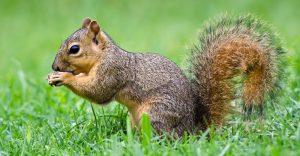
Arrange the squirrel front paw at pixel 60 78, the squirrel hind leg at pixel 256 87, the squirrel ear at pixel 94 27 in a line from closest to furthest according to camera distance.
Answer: the squirrel hind leg at pixel 256 87 → the squirrel front paw at pixel 60 78 → the squirrel ear at pixel 94 27

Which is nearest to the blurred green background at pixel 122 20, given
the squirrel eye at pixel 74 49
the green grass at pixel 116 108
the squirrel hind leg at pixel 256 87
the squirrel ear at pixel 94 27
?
the green grass at pixel 116 108

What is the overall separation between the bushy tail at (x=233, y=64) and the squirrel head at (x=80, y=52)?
54 centimetres

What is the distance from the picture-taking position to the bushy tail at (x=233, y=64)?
361cm

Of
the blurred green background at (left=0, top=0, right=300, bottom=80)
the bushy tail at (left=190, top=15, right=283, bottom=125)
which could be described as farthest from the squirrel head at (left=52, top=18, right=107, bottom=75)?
the blurred green background at (left=0, top=0, right=300, bottom=80)

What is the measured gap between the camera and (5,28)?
35.0 feet

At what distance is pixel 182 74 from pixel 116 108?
0.57m

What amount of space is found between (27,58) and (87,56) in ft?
14.9

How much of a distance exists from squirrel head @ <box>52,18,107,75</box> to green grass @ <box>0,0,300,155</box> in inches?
11.9

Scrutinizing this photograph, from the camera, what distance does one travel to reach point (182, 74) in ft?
12.5

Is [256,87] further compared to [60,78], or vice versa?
[60,78]

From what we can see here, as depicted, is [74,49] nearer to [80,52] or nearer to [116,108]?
[80,52]

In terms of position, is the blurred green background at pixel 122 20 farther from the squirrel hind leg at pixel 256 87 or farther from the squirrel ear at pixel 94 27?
the squirrel hind leg at pixel 256 87

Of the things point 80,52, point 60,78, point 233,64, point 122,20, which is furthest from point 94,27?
point 122,20

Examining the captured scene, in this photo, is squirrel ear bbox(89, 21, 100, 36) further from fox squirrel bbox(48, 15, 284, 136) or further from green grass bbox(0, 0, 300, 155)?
green grass bbox(0, 0, 300, 155)
